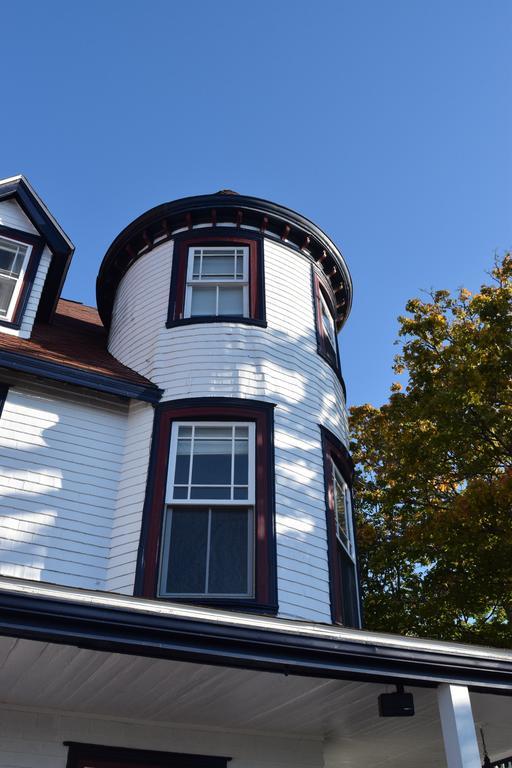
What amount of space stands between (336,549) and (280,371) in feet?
9.14

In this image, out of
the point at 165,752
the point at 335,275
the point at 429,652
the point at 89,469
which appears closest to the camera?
the point at 429,652

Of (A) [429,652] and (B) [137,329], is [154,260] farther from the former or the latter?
(A) [429,652]

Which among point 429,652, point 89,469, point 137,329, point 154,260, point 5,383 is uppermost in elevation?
point 154,260

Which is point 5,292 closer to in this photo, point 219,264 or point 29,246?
point 29,246

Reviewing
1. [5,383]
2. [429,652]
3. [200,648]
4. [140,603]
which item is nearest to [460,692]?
[429,652]

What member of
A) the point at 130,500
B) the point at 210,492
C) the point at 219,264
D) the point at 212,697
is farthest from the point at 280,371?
the point at 212,697

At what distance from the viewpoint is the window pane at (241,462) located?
9.00 meters

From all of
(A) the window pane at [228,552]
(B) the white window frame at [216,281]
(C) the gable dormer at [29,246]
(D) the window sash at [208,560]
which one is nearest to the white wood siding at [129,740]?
(D) the window sash at [208,560]

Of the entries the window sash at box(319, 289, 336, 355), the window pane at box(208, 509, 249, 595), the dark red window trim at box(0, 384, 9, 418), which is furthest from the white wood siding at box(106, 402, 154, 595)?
the window sash at box(319, 289, 336, 355)

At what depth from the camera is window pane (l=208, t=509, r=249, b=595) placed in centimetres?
817

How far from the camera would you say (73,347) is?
1112 cm

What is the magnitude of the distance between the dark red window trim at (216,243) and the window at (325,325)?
1.15m

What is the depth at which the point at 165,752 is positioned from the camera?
6691 mm

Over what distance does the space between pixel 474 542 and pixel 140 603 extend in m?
10.0
